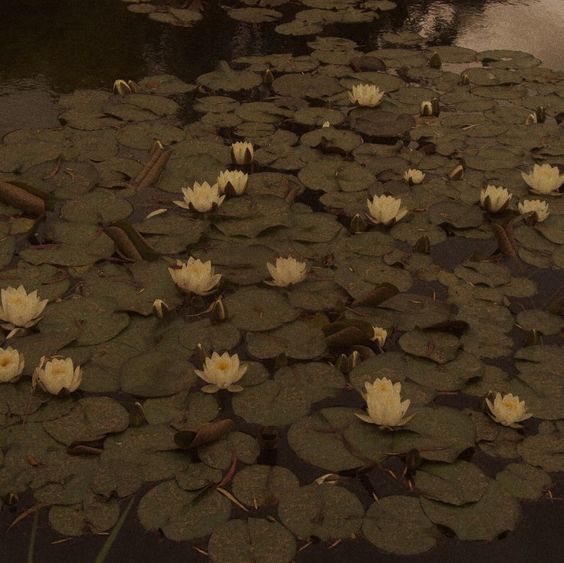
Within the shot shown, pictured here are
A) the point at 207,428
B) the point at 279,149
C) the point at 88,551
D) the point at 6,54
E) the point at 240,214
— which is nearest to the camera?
the point at 88,551

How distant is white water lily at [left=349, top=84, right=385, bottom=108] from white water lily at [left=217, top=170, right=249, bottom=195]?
4.00 feet

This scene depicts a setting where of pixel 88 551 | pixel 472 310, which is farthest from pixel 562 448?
pixel 88 551

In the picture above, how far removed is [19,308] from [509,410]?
176 centimetres

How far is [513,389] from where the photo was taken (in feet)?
8.83

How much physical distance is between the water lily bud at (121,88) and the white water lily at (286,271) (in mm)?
2073

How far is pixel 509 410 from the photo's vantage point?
8.14ft

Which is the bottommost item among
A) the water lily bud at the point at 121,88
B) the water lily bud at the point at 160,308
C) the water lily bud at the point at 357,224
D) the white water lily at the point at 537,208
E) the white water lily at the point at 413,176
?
the water lily bud at the point at 121,88

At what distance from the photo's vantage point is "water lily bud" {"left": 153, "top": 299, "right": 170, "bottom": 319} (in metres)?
2.87

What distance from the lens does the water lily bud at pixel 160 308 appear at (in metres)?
2.87

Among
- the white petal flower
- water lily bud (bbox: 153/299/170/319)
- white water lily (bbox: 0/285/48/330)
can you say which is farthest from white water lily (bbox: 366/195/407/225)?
white water lily (bbox: 0/285/48/330)

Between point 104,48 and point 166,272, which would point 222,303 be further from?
point 104,48

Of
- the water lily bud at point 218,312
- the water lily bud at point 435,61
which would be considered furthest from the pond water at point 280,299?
the water lily bud at point 435,61

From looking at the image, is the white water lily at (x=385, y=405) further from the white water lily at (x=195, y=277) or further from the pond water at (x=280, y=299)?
the white water lily at (x=195, y=277)

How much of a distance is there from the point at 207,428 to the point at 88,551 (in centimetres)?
49
